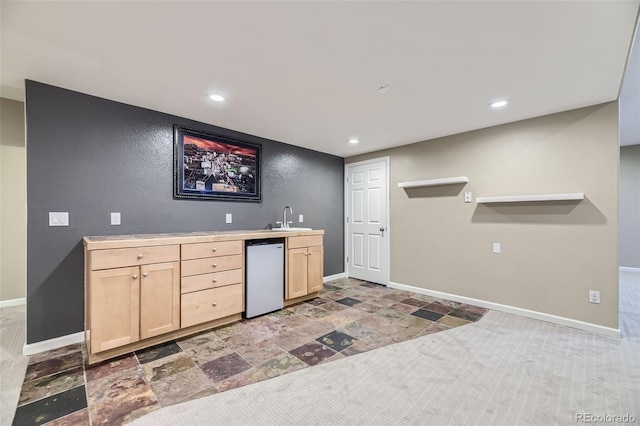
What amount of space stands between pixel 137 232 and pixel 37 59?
1.59m

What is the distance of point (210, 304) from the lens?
273 centimetres

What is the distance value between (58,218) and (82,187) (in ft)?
1.09

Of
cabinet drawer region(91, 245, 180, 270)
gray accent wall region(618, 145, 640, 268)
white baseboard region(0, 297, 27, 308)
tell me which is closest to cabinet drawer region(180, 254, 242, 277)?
cabinet drawer region(91, 245, 180, 270)

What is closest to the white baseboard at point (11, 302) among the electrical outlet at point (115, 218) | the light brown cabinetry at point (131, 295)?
the electrical outlet at point (115, 218)

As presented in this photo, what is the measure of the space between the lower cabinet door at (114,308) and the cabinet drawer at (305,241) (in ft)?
5.67

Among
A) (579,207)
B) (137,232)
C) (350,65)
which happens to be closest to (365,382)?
(350,65)

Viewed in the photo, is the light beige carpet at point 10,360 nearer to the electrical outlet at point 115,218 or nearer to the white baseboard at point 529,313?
the electrical outlet at point 115,218

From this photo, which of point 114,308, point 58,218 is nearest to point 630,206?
point 114,308

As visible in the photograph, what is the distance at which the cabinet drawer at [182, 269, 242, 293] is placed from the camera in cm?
257

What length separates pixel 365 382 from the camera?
190cm

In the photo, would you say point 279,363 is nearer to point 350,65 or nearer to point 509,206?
point 350,65

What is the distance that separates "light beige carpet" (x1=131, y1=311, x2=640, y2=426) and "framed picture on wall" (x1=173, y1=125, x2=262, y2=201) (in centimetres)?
228

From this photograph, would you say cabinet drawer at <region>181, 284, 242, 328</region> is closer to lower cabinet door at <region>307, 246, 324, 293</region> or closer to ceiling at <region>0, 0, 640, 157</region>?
lower cabinet door at <region>307, 246, 324, 293</region>

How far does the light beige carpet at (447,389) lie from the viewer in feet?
5.17
